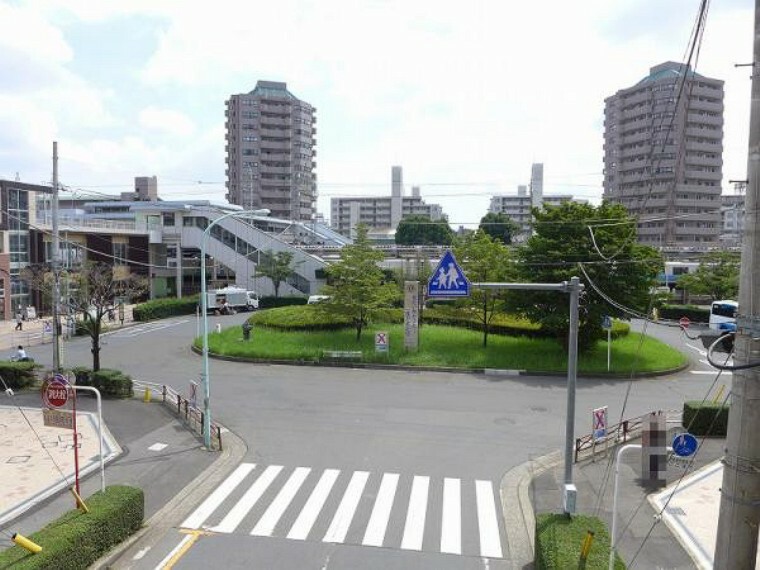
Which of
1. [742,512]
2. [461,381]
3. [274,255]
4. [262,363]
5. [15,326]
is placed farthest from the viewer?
[274,255]

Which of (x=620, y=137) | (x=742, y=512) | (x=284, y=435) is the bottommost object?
(x=284, y=435)

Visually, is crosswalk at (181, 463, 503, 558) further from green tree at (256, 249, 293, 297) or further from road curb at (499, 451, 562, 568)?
green tree at (256, 249, 293, 297)

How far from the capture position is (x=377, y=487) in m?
14.2

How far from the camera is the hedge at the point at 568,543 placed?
8.76 m

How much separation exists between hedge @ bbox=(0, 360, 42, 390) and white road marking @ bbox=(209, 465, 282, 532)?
14.7 m

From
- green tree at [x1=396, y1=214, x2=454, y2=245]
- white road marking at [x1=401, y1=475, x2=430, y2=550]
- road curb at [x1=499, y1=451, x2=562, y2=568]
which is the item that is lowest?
road curb at [x1=499, y1=451, x2=562, y2=568]

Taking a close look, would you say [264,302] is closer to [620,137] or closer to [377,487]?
[377,487]

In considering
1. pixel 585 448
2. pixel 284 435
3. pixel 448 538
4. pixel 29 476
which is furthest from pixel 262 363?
pixel 448 538

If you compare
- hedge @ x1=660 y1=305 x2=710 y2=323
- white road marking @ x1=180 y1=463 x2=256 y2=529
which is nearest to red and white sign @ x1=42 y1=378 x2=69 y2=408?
white road marking @ x1=180 y1=463 x2=256 y2=529

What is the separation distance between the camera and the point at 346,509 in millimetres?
12992

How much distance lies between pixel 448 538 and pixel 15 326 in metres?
40.9

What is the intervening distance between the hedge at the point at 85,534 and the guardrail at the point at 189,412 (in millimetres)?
5539

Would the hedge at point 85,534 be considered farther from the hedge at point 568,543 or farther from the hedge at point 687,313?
the hedge at point 687,313

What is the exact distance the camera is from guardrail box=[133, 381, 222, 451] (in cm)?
1766
